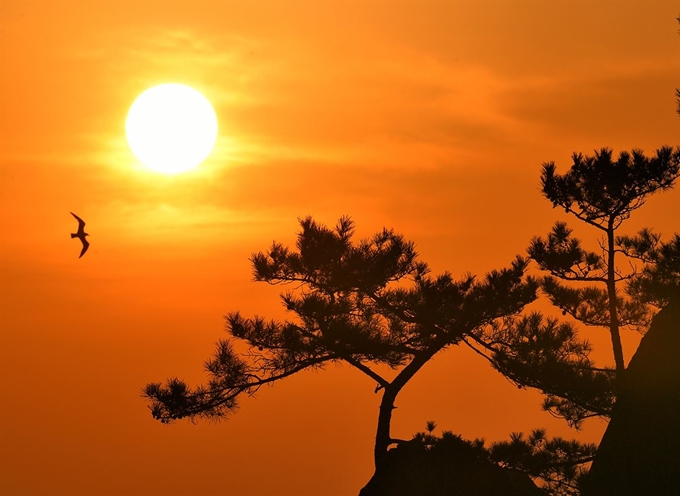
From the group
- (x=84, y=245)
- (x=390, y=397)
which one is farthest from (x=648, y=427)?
(x=84, y=245)

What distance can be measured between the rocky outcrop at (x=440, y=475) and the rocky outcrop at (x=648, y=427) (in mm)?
1945

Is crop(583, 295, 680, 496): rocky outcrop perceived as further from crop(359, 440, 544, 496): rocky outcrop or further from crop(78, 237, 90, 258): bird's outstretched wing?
crop(78, 237, 90, 258): bird's outstretched wing

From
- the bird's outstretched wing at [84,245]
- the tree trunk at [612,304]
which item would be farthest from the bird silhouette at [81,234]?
the tree trunk at [612,304]

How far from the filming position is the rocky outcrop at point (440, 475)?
51.5ft

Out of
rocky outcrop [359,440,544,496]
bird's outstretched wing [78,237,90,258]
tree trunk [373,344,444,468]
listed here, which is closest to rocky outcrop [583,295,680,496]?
rocky outcrop [359,440,544,496]

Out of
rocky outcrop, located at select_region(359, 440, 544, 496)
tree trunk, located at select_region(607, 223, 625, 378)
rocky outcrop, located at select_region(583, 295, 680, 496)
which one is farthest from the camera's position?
tree trunk, located at select_region(607, 223, 625, 378)

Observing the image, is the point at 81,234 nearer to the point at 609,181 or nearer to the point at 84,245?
the point at 84,245

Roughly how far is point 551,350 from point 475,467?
10.0 feet

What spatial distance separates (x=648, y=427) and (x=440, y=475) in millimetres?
3628

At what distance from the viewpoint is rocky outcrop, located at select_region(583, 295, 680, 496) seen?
1333 cm

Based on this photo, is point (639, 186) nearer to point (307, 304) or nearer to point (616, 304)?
point (616, 304)

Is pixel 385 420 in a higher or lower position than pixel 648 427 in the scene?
higher

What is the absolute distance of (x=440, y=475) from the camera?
51.8 feet

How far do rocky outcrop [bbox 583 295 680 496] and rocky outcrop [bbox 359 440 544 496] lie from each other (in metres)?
1.95
